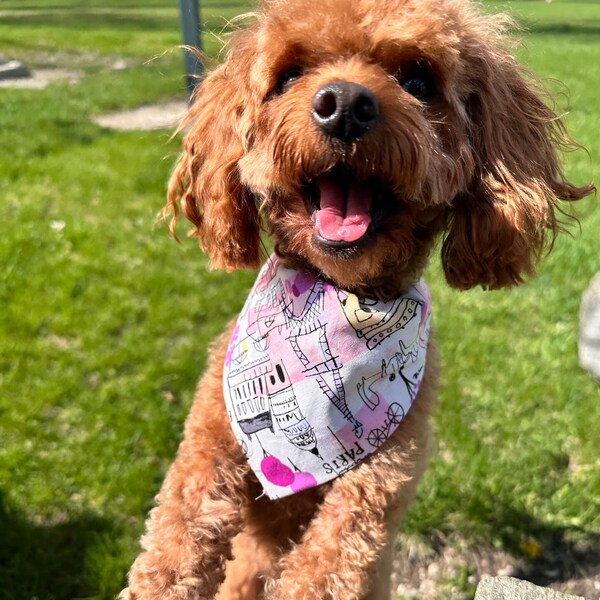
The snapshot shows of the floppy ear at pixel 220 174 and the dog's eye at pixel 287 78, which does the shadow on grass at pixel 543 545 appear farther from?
the dog's eye at pixel 287 78

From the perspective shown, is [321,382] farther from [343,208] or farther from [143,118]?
[143,118]

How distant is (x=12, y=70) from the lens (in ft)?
34.8

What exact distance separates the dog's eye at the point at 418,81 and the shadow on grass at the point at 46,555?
2.13 meters

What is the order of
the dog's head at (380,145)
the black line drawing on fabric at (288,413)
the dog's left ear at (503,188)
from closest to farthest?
the dog's head at (380,145), the dog's left ear at (503,188), the black line drawing on fabric at (288,413)

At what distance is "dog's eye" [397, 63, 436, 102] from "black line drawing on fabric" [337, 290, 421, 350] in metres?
0.63

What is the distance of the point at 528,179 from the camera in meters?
1.97

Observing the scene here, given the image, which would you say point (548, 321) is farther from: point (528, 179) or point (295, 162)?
point (295, 162)

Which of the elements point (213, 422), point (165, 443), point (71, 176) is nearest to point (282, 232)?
point (213, 422)

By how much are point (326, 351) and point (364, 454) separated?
35 centimetres

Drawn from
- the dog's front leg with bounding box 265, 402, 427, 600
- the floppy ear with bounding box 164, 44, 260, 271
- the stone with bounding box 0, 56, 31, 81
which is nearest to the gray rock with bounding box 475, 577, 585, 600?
the dog's front leg with bounding box 265, 402, 427, 600

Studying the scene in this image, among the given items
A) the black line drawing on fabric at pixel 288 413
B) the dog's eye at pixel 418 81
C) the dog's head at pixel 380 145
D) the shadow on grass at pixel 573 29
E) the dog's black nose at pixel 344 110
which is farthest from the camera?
the shadow on grass at pixel 573 29

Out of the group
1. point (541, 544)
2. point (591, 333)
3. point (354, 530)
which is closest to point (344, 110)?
point (354, 530)

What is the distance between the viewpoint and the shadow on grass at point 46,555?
2.43 m

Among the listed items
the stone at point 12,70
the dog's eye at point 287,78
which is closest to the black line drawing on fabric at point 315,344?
the dog's eye at point 287,78
